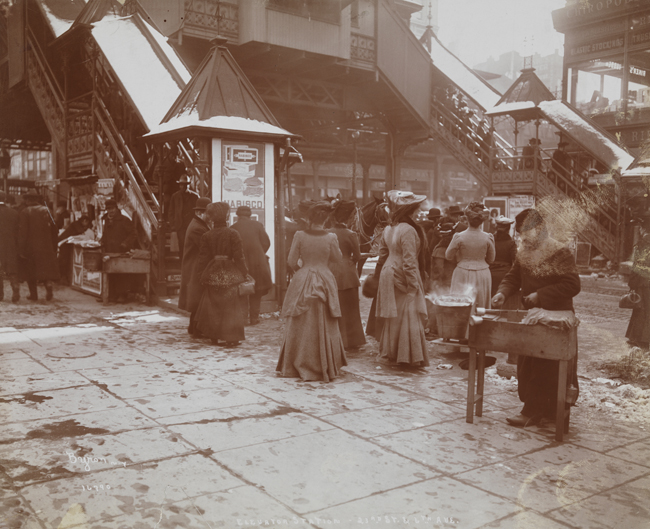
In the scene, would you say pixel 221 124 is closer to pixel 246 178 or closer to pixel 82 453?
pixel 246 178

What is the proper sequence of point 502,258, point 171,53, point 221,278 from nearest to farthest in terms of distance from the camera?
point 221,278 < point 502,258 < point 171,53

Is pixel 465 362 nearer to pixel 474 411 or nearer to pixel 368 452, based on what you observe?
pixel 474 411

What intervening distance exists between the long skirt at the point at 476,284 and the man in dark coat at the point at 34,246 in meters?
8.13

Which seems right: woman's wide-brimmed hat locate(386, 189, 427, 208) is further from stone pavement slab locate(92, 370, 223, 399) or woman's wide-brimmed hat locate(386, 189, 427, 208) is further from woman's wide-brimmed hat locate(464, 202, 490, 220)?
stone pavement slab locate(92, 370, 223, 399)

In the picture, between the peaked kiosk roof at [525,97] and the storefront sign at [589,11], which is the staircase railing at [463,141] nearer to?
the peaked kiosk roof at [525,97]

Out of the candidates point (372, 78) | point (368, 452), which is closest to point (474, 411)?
point (368, 452)

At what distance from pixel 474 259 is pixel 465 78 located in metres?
18.0

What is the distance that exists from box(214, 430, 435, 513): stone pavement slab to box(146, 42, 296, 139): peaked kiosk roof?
24.2 ft

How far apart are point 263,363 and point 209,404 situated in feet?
5.77

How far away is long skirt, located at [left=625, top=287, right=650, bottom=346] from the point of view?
24.8 feet

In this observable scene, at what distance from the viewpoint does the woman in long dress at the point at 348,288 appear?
805cm

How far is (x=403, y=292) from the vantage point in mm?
7078

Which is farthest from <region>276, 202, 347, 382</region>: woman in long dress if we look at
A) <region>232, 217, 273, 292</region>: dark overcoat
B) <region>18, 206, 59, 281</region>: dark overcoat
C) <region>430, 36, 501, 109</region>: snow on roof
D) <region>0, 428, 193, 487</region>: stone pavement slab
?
<region>430, 36, 501, 109</region>: snow on roof

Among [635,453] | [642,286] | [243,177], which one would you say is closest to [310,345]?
[635,453]
